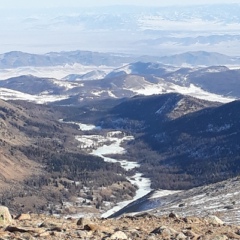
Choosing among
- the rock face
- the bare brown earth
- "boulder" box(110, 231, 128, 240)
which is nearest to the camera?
the bare brown earth

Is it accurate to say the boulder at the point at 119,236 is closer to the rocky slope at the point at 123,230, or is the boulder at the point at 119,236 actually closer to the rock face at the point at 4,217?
the rocky slope at the point at 123,230

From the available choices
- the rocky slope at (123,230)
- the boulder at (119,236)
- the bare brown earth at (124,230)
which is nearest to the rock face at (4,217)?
the rocky slope at (123,230)

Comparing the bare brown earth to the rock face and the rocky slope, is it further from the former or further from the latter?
the rock face

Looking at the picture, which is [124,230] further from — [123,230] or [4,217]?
[4,217]

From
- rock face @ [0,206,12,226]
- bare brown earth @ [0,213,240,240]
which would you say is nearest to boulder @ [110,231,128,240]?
bare brown earth @ [0,213,240,240]

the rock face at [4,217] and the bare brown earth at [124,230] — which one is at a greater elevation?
the rock face at [4,217]

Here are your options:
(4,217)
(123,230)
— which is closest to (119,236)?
(123,230)

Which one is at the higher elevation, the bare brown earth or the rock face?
the rock face

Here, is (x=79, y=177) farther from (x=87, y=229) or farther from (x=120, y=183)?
(x=87, y=229)
